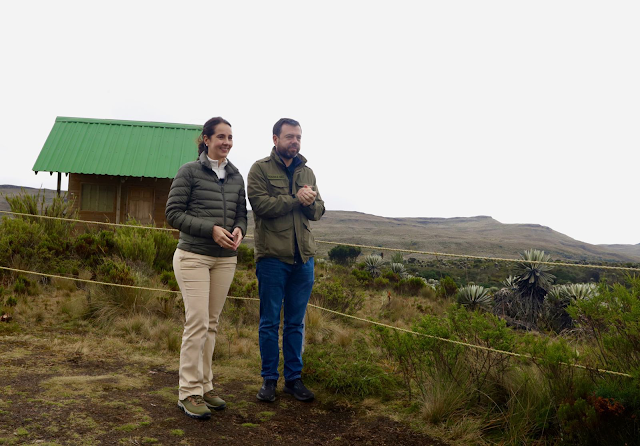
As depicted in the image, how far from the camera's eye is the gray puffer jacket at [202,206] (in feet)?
9.83

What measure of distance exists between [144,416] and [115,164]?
12255 millimetres

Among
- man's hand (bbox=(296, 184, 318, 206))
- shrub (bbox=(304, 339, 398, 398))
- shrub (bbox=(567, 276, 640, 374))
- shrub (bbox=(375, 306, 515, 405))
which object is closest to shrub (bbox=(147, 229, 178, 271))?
shrub (bbox=(304, 339, 398, 398))

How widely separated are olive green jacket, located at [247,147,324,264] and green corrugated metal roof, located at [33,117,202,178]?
10725mm

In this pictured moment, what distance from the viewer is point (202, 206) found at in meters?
3.10

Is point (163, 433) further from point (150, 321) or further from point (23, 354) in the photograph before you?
point (150, 321)

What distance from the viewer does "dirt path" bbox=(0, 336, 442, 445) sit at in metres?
2.65

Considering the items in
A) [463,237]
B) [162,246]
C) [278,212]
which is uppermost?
[278,212]

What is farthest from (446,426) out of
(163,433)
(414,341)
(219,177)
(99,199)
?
(99,199)

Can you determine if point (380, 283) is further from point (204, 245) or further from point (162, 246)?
point (204, 245)

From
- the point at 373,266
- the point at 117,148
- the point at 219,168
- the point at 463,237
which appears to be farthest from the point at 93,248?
the point at 463,237

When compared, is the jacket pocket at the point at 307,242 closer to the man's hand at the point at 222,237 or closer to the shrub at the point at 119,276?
the man's hand at the point at 222,237

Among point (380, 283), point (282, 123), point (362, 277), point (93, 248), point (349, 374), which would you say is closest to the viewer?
point (282, 123)

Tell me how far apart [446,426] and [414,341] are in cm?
62

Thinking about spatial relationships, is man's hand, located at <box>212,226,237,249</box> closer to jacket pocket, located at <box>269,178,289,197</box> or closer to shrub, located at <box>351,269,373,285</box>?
jacket pocket, located at <box>269,178,289,197</box>
